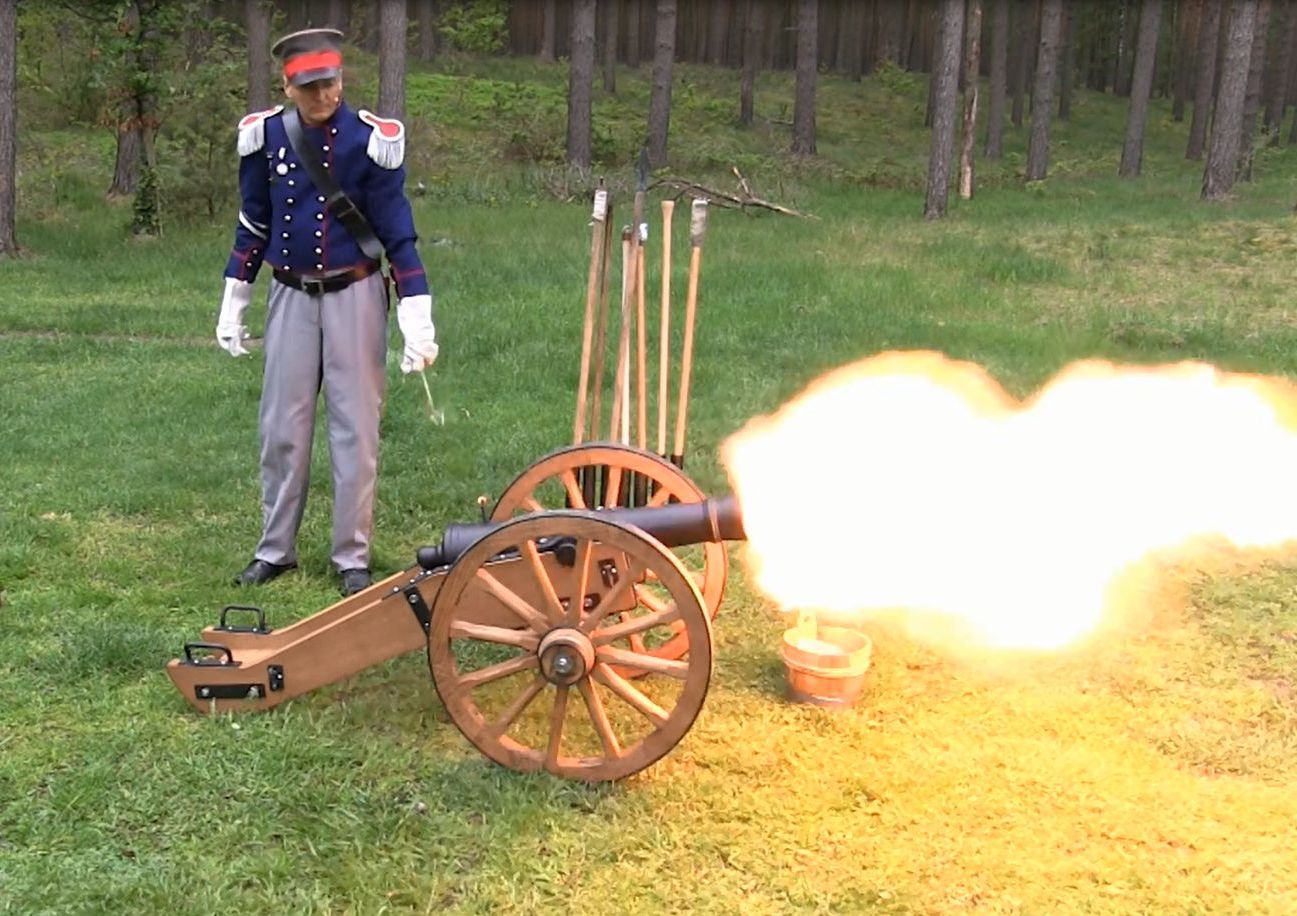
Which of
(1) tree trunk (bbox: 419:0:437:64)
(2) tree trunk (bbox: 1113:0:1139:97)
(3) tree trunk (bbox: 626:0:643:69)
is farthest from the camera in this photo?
(2) tree trunk (bbox: 1113:0:1139:97)

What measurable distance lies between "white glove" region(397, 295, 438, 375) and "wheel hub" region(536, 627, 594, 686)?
1484 millimetres

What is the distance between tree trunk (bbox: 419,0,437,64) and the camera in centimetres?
3506

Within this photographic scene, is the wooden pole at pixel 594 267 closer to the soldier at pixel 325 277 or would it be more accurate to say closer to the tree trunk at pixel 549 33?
the soldier at pixel 325 277

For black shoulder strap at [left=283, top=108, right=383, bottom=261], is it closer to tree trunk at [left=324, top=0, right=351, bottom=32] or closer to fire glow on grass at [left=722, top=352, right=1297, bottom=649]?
fire glow on grass at [left=722, top=352, right=1297, bottom=649]

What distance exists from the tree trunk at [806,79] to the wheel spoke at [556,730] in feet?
79.4

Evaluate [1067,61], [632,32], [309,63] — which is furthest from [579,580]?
[632,32]

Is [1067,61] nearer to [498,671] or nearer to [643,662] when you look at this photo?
[643,662]

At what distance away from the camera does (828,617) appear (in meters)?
4.82

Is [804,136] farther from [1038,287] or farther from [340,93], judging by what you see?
[340,93]

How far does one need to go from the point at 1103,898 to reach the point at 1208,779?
0.80 m

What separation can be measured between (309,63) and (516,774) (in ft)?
8.62

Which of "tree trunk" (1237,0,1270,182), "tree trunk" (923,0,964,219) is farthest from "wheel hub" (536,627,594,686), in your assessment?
"tree trunk" (1237,0,1270,182)

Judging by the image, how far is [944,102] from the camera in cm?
1717

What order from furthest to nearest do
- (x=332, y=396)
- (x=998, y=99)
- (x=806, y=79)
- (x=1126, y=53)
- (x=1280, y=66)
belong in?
1. (x=1126, y=53)
2. (x=1280, y=66)
3. (x=998, y=99)
4. (x=806, y=79)
5. (x=332, y=396)
